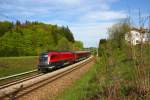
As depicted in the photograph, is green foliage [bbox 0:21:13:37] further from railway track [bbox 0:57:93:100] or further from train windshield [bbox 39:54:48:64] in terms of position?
railway track [bbox 0:57:93:100]

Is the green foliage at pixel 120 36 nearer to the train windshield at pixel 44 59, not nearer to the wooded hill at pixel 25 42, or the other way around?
the train windshield at pixel 44 59

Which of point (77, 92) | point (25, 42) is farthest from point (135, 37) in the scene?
point (25, 42)

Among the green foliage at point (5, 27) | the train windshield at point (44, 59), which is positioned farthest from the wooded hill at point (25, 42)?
the train windshield at point (44, 59)

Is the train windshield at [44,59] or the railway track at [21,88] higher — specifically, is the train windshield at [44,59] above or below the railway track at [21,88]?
above

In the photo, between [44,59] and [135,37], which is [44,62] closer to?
[44,59]

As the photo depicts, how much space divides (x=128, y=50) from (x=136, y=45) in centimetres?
33

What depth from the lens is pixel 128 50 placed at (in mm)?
9539

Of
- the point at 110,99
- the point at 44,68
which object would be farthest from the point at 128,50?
the point at 44,68

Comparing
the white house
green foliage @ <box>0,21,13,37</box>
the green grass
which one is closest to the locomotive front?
the green grass

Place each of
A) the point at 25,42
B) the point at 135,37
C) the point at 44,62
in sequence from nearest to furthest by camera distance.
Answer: the point at 135,37, the point at 44,62, the point at 25,42

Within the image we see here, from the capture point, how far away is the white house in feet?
29.6

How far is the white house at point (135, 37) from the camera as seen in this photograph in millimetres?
9030

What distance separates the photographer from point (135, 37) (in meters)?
9.29

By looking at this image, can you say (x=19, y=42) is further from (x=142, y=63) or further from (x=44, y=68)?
(x=142, y=63)
